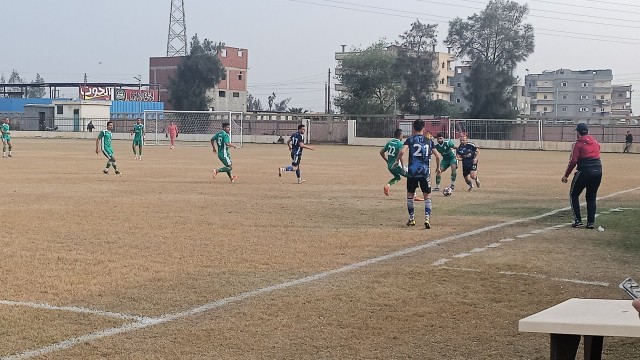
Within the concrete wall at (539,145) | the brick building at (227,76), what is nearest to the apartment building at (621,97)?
the brick building at (227,76)

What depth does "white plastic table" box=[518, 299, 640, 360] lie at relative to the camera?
468 cm

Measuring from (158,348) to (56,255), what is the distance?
4.93 meters

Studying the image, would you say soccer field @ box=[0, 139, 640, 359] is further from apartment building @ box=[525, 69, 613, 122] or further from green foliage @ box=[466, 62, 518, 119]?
apartment building @ box=[525, 69, 613, 122]

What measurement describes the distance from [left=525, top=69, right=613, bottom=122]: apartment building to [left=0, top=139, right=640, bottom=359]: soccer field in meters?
121

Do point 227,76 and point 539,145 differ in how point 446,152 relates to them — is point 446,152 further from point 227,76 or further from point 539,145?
point 227,76

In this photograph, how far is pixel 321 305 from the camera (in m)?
8.20

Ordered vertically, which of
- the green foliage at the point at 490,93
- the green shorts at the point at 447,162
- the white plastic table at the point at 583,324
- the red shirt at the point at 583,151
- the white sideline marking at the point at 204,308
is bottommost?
the white sideline marking at the point at 204,308

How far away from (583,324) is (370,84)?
285 ft

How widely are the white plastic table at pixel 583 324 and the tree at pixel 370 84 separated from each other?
84.2 metres

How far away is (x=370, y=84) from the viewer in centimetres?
9062

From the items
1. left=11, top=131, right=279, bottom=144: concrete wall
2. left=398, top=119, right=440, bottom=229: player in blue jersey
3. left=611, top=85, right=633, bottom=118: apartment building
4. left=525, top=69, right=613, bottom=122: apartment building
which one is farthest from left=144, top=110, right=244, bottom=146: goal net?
left=611, top=85, right=633, bottom=118: apartment building

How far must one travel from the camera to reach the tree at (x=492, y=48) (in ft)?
264

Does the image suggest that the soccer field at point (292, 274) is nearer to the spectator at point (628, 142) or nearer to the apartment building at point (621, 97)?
the spectator at point (628, 142)

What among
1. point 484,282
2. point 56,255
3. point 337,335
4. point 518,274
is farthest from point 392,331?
point 56,255
